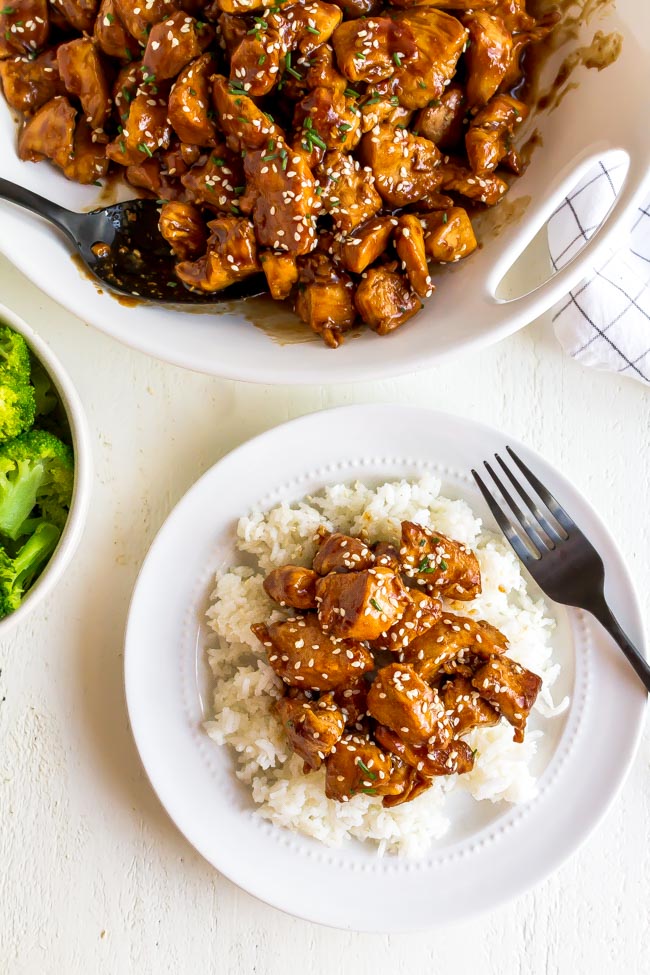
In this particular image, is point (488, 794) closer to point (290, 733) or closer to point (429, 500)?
point (290, 733)

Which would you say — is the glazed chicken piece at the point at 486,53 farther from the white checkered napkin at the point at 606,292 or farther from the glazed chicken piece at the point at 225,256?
the white checkered napkin at the point at 606,292

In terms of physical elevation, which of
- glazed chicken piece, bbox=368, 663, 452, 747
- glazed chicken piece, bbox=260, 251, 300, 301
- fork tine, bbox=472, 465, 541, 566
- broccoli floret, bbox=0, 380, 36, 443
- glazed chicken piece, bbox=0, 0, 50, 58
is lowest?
glazed chicken piece, bbox=368, 663, 452, 747

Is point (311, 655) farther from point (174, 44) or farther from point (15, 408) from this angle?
point (174, 44)

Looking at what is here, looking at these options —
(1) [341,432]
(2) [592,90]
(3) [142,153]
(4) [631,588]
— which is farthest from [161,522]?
(2) [592,90]

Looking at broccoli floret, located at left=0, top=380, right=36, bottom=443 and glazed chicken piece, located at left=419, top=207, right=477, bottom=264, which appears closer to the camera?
glazed chicken piece, located at left=419, top=207, right=477, bottom=264

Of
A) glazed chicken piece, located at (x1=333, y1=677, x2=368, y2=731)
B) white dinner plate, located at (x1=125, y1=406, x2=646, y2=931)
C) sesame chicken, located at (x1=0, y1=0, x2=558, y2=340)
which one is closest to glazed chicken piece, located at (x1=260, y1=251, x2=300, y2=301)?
sesame chicken, located at (x1=0, y1=0, x2=558, y2=340)

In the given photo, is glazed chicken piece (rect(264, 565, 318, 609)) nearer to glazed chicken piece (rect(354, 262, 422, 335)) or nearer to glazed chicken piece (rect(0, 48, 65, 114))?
glazed chicken piece (rect(354, 262, 422, 335))

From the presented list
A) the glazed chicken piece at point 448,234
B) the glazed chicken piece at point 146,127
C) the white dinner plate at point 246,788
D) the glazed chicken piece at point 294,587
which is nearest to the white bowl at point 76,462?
the white dinner plate at point 246,788
